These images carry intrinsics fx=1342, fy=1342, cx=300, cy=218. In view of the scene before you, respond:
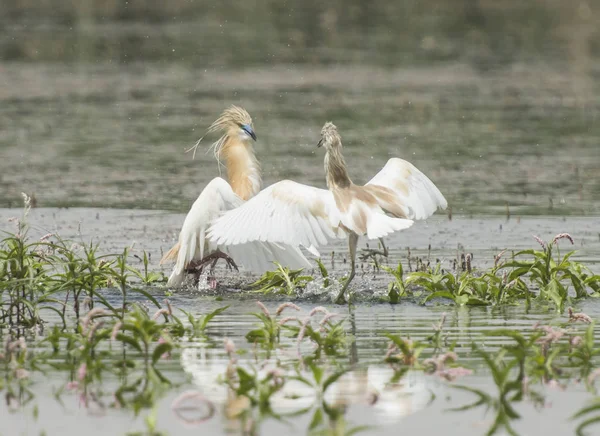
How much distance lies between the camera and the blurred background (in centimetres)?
1684

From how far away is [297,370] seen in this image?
7430mm

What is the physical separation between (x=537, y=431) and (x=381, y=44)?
27.0m

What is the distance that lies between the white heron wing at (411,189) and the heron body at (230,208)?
3.83ft

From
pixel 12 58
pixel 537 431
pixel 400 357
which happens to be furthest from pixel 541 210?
→ pixel 12 58

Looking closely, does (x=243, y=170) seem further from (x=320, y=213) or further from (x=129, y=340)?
(x=129, y=340)

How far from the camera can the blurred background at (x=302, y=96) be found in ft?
55.3

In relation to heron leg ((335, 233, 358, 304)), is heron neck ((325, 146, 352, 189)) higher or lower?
higher

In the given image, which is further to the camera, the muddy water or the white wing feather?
the muddy water

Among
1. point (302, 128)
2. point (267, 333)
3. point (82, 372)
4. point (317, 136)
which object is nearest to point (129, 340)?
point (82, 372)

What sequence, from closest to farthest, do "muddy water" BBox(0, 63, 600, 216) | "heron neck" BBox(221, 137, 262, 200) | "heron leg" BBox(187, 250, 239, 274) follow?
1. "heron leg" BBox(187, 250, 239, 274)
2. "heron neck" BBox(221, 137, 262, 200)
3. "muddy water" BBox(0, 63, 600, 216)

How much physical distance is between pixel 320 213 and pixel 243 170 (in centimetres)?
252

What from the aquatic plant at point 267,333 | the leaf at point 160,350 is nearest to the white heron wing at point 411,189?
the aquatic plant at point 267,333

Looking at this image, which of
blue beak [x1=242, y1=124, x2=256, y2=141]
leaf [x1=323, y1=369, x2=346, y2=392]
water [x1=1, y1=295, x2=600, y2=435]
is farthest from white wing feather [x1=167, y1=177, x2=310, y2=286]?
leaf [x1=323, y1=369, x2=346, y2=392]

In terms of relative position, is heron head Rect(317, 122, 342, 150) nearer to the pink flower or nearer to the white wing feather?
the white wing feather
